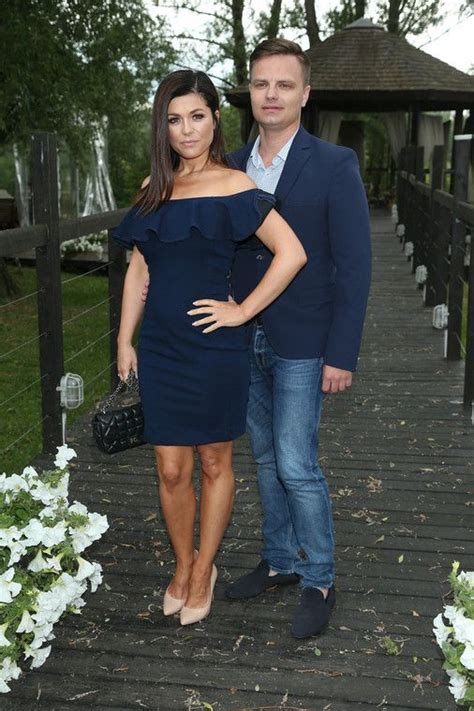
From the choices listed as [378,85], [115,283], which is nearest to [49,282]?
[115,283]

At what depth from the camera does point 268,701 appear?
2902 mm

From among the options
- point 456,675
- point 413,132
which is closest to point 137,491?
point 456,675

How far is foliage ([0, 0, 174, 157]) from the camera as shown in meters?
12.6

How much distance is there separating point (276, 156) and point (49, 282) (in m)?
2.13

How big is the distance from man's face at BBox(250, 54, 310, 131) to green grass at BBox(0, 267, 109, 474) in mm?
2172

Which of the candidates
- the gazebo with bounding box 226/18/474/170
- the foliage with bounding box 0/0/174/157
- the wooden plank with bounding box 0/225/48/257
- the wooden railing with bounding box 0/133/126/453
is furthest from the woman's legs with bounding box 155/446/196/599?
the gazebo with bounding box 226/18/474/170

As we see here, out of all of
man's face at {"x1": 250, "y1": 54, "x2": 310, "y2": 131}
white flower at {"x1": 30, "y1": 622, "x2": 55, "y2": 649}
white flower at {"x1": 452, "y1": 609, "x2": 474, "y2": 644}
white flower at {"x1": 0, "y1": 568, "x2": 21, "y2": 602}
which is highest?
man's face at {"x1": 250, "y1": 54, "x2": 310, "y2": 131}

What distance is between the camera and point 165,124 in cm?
302

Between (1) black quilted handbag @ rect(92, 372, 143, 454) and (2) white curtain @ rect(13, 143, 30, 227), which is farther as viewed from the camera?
(2) white curtain @ rect(13, 143, 30, 227)

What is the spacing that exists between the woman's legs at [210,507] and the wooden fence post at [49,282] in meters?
1.95

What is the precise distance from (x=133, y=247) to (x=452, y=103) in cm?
2061

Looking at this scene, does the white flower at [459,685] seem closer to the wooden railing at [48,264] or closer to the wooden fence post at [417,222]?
the wooden railing at [48,264]

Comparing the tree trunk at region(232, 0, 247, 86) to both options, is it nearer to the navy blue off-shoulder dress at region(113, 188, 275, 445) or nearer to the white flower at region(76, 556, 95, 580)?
the navy blue off-shoulder dress at region(113, 188, 275, 445)

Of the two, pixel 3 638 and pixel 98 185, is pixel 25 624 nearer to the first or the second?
pixel 3 638
